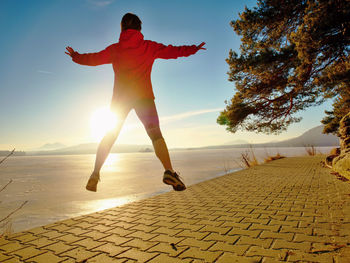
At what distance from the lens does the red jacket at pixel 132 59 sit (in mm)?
1943

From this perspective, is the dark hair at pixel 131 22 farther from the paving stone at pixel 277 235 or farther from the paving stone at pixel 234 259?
the paving stone at pixel 277 235

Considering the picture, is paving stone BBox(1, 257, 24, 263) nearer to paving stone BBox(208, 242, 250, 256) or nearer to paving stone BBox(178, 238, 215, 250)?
paving stone BBox(178, 238, 215, 250)

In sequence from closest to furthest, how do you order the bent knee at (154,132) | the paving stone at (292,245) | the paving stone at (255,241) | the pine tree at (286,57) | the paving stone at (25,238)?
1. the bent knee at (154,132)
2. the paving stone at (292,245)
3. the paving stone at (255,241)
4. the paving stone at (25,238)
5. the pine tree at (286,57)

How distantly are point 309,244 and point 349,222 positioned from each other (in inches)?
46.8

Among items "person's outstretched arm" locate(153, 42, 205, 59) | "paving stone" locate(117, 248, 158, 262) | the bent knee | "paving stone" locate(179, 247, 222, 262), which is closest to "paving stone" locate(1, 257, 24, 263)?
"paving stone" locate(117, 248, 158, 262)

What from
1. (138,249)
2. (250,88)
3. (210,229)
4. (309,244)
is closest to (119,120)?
(138,249)

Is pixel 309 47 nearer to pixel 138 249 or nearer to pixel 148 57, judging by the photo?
pixel 148 57

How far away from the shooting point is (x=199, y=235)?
291 cm

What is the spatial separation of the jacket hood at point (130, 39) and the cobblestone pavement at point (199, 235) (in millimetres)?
2106

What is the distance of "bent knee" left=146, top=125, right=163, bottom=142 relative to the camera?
2.07m

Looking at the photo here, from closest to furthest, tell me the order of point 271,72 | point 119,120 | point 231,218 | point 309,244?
point 119,120, point 309,244, point 231,218, point 271,72

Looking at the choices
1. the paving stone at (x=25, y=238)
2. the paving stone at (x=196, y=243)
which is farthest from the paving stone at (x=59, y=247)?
the paving stone at (x=196, y=243)

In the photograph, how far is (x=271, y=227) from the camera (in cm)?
311

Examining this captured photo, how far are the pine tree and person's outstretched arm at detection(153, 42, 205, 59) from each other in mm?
6540
